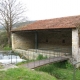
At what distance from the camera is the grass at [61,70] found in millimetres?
10367

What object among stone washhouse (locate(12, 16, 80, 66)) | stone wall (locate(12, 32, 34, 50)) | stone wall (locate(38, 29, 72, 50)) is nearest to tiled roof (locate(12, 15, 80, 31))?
stone washhouse (locate(12, 16, 80, 66))

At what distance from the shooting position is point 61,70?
11.7 m

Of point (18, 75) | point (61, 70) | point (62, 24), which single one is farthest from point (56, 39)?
point (18, 75)

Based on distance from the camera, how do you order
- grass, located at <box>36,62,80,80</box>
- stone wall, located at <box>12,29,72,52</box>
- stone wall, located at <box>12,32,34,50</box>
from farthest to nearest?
stone wall, located at <box>12,32,34,50</box>, stone wall, located at <box>12,29,72,52</box>, grass, located at <box>36,62,80,80</box>

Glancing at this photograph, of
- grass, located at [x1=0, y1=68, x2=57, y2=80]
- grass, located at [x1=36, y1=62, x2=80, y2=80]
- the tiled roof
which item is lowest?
grass, located at [x1=36, y1=62, x2=80, y2=80]

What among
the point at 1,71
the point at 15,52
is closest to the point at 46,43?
the point at 15,52

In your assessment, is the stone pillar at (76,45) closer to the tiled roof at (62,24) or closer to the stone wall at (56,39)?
the tiled roof at (62,24)

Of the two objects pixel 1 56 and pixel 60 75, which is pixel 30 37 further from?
pixel 60 75

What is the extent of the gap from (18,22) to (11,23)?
198cm

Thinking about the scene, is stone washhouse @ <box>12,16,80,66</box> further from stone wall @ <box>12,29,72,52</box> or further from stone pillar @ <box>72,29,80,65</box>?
stone pillar @ <box>72,29,80,65</box>

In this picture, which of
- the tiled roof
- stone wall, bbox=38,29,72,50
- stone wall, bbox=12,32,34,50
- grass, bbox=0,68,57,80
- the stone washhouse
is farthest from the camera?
stone wall, bbox=12,32,34,50

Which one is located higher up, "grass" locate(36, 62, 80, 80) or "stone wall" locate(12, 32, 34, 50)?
"stone wall" locate(12, 32, 34, 50)

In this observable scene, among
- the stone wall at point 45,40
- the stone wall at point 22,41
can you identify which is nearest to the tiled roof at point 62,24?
the stone wall at point 45,40

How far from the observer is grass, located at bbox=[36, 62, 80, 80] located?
10.4 meters
